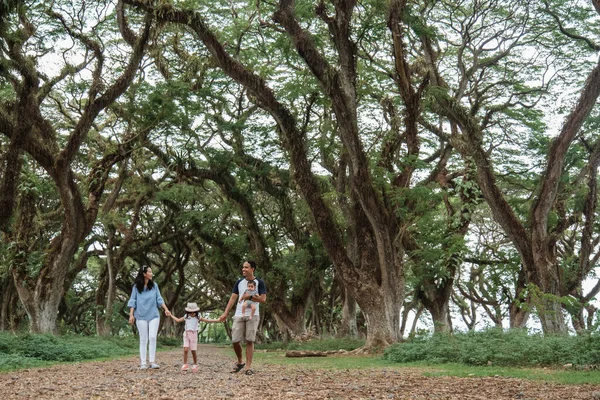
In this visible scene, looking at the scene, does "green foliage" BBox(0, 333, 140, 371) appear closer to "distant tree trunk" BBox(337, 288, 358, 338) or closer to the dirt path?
the dirt path

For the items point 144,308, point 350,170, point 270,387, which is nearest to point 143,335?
point 144,308

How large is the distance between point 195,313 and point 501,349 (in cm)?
506

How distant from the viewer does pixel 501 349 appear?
10430 millimetres

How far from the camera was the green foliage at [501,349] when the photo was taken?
31.2 feet

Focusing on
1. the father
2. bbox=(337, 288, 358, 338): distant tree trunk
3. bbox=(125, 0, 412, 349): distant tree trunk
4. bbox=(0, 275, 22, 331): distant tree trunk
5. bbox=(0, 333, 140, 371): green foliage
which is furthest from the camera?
bbox=(0, 275, 22, 331): distant tree trunk

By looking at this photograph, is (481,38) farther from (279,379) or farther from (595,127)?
(279,379)

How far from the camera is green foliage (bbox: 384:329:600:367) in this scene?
9508 mm

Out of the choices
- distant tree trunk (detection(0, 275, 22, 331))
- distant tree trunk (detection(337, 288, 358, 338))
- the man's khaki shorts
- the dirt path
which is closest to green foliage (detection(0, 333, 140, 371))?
the dirt path

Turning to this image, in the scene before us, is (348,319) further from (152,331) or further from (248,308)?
(248,308)

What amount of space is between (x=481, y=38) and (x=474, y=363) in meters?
9.45

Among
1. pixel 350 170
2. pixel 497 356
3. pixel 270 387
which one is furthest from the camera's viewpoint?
pixel 350 170

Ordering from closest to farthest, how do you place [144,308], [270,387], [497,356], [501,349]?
1. [270,387]
2. [144,308]
3. [497,356]
4. [501,349]

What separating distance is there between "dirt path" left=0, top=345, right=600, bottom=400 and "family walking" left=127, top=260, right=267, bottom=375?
1.92 feet

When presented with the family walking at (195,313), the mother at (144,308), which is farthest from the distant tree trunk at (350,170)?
the mother at (144,308)
